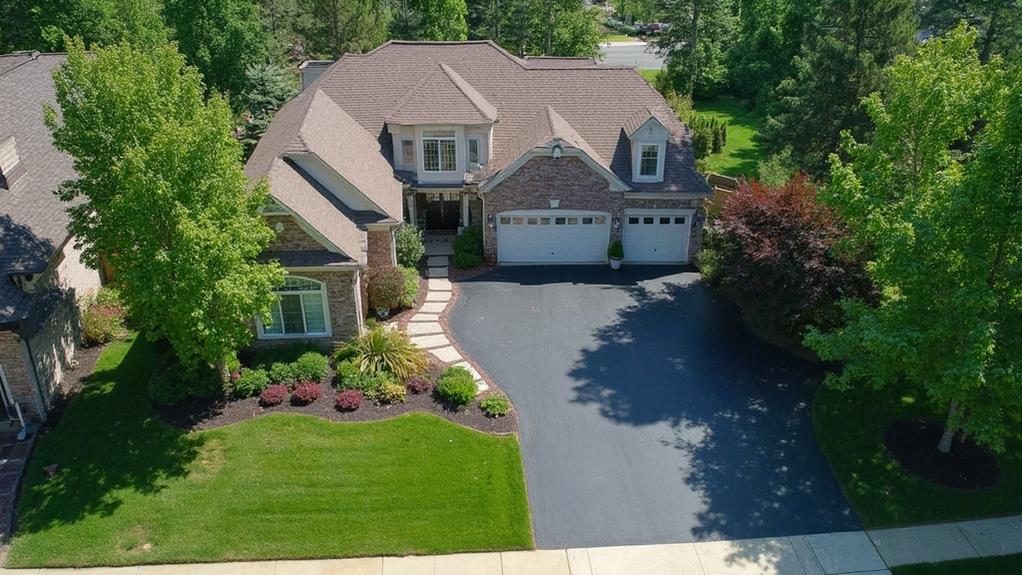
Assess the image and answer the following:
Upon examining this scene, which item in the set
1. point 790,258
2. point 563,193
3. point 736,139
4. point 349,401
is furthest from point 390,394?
point 736,139

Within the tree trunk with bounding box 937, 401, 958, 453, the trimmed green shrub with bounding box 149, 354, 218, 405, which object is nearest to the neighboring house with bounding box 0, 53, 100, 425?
the trimmed green shrub with bounding box 149, 354, 218, 405

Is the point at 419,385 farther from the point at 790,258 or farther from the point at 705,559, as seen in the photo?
the point at 790,258

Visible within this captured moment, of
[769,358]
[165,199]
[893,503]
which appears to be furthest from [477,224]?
[893,503]

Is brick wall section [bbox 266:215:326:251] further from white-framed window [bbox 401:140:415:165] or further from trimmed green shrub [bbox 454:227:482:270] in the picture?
white-framed window [bbox 401:140:415:165]

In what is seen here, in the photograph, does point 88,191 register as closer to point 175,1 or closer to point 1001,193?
point 1001,193

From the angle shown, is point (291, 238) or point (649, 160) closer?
point (291, 238)

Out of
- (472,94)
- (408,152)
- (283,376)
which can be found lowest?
(283,376)
